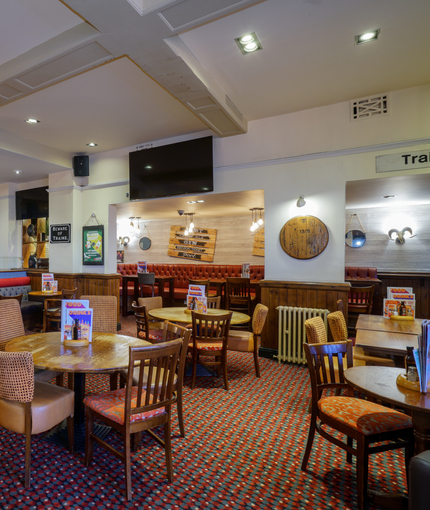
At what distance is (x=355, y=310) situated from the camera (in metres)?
5.50

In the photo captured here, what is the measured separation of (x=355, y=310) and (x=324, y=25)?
4.30m

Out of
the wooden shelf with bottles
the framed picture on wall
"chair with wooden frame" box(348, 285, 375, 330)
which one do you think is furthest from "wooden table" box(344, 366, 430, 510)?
the wooden shelf with bottles

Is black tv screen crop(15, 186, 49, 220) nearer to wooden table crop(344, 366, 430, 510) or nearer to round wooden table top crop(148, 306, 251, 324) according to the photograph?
round wooden table top crop(148, 306, 251, 324)

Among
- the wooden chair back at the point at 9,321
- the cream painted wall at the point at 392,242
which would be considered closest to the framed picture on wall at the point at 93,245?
the wooden chair back at the point at 9,321

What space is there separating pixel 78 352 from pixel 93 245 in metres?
4.36

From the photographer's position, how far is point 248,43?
302 cm

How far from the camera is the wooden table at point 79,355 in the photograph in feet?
6.84

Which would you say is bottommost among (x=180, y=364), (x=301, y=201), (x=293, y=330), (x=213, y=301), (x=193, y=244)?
(x=293, y=330)

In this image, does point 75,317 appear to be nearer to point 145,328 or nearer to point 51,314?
point 145,328

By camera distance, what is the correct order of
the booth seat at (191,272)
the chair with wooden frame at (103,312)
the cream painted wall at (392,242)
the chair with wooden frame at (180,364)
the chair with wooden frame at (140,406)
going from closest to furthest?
1. the chair with wooden frame at (140,406)
2. the chair with wooden frame at (180,364)
3. the chair with wooden frame at (103,312)
4. the cream painted wall at (392,242)
5. the booth seat at (191,272)

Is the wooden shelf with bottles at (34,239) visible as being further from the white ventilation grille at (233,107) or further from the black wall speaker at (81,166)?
the white ventilation grille at (233,107)

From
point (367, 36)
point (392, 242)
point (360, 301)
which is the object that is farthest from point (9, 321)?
point (392, 242)

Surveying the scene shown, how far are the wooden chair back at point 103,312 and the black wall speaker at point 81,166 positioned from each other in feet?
12.1

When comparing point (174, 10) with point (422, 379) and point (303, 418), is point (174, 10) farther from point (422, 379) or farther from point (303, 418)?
point (303, 418)
